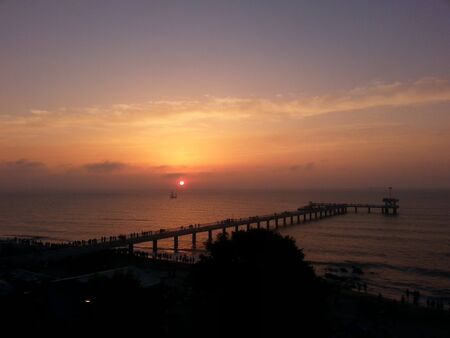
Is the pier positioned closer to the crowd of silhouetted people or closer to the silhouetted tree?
the crowd of silhouetted people

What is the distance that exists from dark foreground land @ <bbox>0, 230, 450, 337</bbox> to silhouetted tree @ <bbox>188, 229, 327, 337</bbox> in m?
0.03

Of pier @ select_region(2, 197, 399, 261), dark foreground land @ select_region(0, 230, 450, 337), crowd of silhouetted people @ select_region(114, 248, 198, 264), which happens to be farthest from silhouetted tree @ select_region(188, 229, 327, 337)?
crowd of silhouetted people @ select_region(114, 248, 198, 264)

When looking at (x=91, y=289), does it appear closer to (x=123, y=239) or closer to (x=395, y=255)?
(x=123, y=239)

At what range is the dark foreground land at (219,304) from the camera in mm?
13969

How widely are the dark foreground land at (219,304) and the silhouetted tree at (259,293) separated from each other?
33mm

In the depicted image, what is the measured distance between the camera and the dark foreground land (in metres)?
14.0

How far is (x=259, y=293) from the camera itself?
1459 cm

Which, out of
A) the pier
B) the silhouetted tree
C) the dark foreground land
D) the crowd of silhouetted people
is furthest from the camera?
the crowd of silhouetted people

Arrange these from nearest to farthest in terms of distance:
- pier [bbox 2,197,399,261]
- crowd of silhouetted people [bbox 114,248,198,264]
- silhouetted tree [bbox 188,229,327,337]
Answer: silhouetted tree [bbox 188,229,327,337], pier [bbox 2,197,399,261], crowd of silhouetted people [bbox 114,248,198,264]

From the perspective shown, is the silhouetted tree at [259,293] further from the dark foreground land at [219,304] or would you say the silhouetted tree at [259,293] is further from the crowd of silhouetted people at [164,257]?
the crowd of silhouetted people at [164,257]

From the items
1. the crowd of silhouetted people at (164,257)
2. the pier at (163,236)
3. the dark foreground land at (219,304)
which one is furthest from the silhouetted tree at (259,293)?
the crowd of silhouetted people at (164,257)

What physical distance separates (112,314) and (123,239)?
27.5 meters

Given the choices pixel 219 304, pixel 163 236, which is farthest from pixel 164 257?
pixel 219 304

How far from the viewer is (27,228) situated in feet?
249
